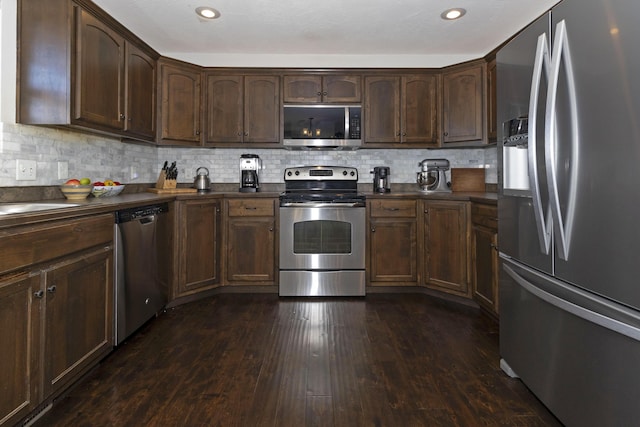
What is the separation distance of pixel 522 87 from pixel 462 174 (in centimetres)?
231

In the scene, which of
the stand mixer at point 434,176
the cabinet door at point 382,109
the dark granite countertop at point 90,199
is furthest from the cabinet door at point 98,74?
the stand mixer at point 434,176

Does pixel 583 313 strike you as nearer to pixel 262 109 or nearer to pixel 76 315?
pixel 76 315

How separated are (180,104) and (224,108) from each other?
0.41 m

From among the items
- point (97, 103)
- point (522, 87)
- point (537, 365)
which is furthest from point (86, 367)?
point (522, 87)

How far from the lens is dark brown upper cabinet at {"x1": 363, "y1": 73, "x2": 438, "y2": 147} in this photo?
148 inches

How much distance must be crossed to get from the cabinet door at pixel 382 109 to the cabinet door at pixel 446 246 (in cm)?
82

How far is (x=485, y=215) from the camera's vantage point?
289 centimetres

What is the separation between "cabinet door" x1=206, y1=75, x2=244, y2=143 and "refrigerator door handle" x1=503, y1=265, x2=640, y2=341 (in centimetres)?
287

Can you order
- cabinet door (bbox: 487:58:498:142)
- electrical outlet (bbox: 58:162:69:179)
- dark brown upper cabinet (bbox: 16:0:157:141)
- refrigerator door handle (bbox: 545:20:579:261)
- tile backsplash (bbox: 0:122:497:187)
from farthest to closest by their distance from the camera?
1. cabinet door (bbox: 487:58:498:142)
2. tile backsplash (bbox: 0:122:497:187)
3. electrical outlet (bbox: 58:162:69:179)
4. dark brown upper cabinet (bbox: 16:0:157:141)
5. refrigerator door handle (bbox: 545:20:579:261)

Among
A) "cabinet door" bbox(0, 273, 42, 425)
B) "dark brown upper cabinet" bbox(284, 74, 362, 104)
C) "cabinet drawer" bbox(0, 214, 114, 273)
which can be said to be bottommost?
"cabinet door" bbox(0, 273, 42, 425)

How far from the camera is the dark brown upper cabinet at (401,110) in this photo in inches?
148

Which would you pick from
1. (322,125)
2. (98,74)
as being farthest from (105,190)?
(322,125)

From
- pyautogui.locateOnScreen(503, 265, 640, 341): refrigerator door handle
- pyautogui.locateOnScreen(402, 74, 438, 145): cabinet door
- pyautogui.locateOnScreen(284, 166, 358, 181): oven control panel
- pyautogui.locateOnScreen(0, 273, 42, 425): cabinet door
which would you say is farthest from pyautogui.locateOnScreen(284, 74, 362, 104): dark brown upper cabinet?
pyautogui.locateOnScreen(0, 273, 42, 425): cabinet door

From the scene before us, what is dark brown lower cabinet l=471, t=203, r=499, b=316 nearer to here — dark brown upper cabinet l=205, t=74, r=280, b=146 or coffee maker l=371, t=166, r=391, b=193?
coffee maker l=371, t=166, r=391, b=193
